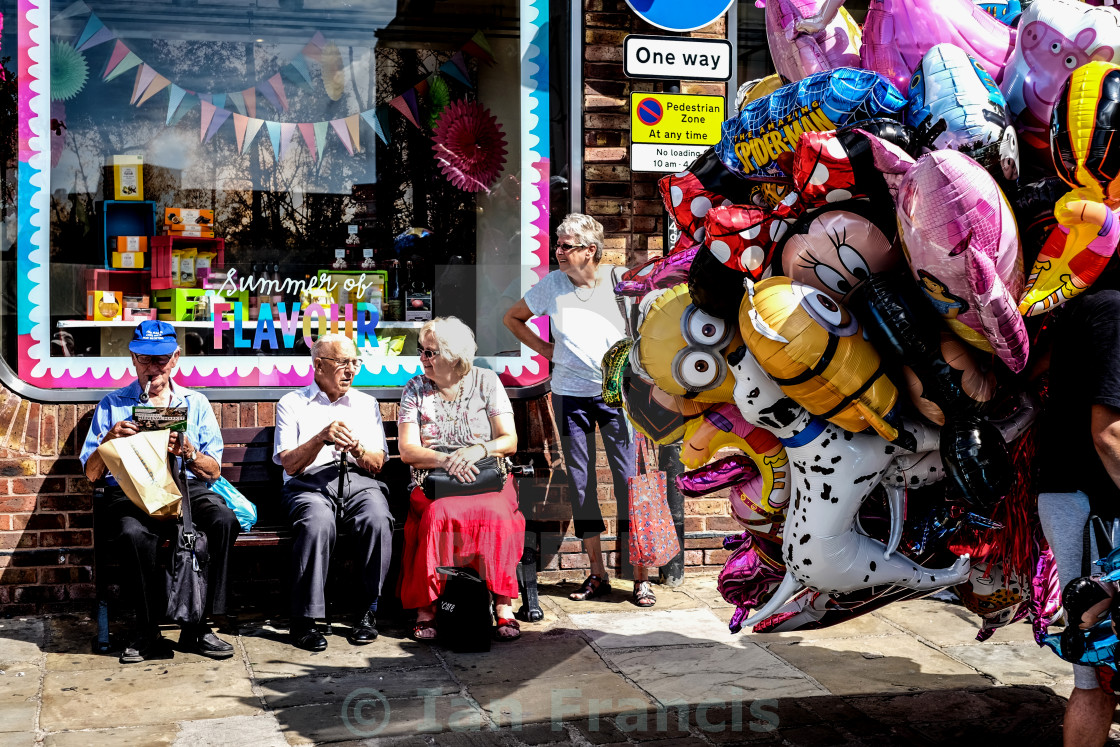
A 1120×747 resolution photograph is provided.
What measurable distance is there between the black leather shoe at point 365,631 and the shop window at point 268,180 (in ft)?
4.13

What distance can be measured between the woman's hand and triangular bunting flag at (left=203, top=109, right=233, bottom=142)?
6.40 feet

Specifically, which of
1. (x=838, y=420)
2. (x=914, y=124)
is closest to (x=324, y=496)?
(x=838, y=420)

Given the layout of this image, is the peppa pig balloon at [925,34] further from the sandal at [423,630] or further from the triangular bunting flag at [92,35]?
the triangular bunting flag at [92,35]

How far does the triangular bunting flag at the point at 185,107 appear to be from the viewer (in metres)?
5.50

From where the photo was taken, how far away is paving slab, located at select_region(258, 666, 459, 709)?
416 cm

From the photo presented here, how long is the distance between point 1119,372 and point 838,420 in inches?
27.1

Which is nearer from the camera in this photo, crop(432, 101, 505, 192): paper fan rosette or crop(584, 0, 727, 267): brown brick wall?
crop(584, 0, 727, 267): brown brick wall

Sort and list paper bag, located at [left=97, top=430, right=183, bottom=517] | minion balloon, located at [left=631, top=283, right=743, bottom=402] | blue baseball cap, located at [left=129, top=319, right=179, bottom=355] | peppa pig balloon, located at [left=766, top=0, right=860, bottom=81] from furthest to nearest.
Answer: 1. blue baseball cap, located at [left=129, top=319, right=179, bottom=355]
2. paper bag, located at [left=97, top=430, right=183, bottom=517]
3. peppa pig balloon, located at [left=766, top=0, right=860, bottom=81]
4. minion balloon, located at [left=631, top=283, right=743, bottom=402]

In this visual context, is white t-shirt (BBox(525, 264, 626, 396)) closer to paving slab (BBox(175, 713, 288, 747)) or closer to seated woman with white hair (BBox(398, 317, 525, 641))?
seated woman with white hair (BBox(398, 317, 525, 641))

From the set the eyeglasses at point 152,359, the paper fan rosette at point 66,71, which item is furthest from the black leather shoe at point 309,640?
the paper fan rosette at point 66,71

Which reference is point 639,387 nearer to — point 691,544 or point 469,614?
point 469,614

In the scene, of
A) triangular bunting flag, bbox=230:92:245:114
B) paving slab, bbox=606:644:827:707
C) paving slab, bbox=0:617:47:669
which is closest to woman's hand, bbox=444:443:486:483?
paving slab, bbox=606:644:827:707

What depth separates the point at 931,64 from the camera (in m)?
2.91

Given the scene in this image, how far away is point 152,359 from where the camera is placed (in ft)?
15.9
